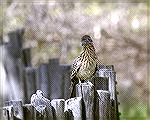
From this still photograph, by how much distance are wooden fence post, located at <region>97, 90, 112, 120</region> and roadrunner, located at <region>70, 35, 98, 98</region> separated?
0.06 meters

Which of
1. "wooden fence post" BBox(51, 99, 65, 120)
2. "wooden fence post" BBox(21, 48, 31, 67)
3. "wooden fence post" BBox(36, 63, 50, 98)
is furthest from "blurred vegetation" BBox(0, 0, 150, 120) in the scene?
"wooden fence post" BBox(51, 99, 65, 120)

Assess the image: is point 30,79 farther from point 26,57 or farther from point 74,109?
point 74,109

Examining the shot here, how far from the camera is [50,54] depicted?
4125mm

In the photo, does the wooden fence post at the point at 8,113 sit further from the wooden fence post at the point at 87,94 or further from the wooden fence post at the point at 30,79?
the wooden fence post at the point at 30,79

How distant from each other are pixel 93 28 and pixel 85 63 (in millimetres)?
2213

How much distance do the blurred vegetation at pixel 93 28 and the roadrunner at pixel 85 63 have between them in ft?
6.72

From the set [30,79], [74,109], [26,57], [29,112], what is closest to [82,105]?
[74,109]

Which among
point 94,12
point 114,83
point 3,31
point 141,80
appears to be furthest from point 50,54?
point 114,83

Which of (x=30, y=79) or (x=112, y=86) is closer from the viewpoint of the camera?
(x=112, y=86)

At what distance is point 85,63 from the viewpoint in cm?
157

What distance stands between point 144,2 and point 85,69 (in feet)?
11.9

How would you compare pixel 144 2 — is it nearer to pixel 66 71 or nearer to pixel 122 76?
pixel 122 76

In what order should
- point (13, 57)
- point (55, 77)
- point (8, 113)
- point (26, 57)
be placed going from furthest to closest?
point (13, 57), point (26, 57), point (55, 77), point (8, 113)

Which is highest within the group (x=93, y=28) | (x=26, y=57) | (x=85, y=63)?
(x=93, y=28)
